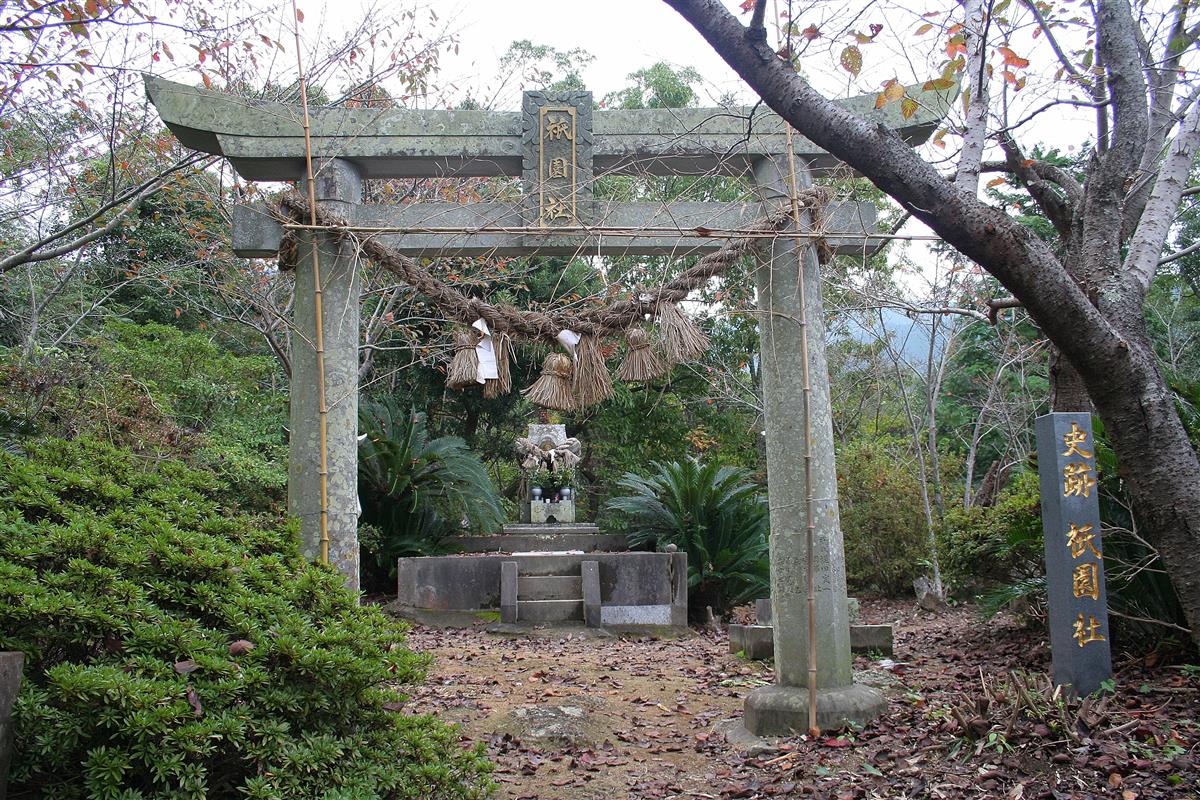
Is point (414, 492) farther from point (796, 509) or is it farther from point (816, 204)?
point (816, 204)

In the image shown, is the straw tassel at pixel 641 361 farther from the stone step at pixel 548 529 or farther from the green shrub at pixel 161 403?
the stone step at pixel 548 529

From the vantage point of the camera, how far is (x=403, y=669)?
3.19m

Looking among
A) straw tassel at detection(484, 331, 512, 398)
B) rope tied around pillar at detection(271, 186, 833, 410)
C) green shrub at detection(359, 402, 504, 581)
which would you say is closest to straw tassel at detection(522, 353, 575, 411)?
rope tied around pillar at detection(271, 186, 833, 410)

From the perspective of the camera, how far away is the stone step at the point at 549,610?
33.3 ft

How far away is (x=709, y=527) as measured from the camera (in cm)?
1154

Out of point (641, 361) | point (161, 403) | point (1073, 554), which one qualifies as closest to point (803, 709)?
point (1073, 554)

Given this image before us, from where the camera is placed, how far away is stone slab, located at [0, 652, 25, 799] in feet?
7.69

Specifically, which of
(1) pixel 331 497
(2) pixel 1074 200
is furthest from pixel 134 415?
(2) pixel 1074 200

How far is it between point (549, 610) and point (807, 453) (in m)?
5.70

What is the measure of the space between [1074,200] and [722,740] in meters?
4.28

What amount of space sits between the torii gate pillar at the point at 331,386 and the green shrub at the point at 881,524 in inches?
345

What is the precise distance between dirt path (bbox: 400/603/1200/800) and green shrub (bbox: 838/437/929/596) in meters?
4.76

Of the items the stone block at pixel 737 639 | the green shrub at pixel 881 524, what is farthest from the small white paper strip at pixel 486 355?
the green shrub at pixel 881 524

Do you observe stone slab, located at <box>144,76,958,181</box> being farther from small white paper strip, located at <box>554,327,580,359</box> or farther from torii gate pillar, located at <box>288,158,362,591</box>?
small white paper strip, located at <box>554,327,580,359</box>
